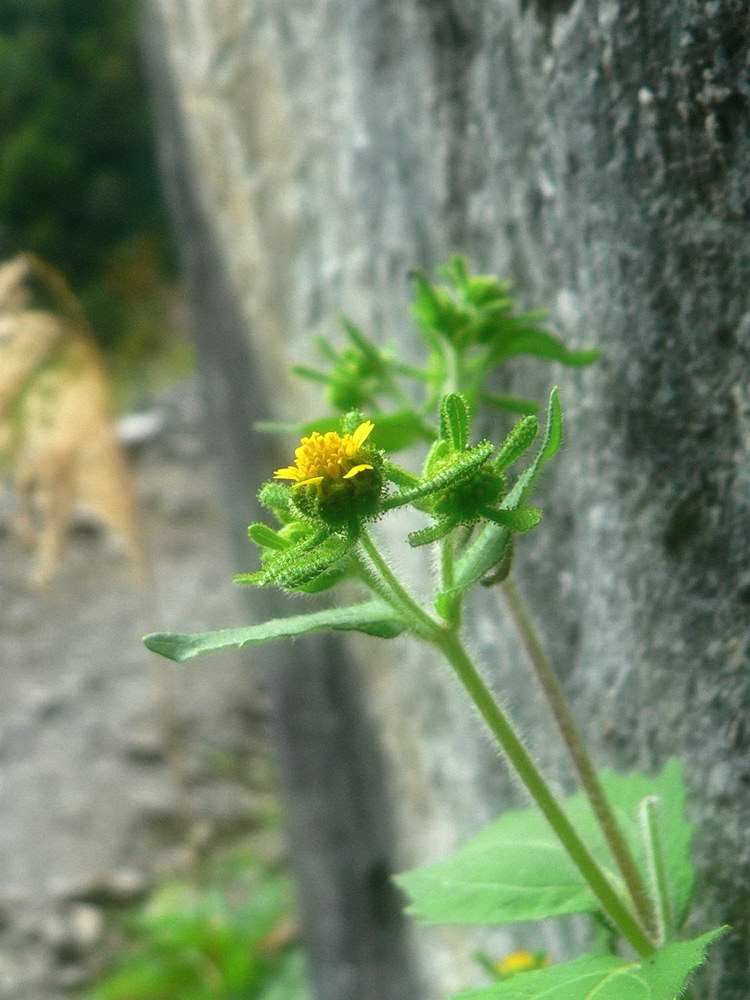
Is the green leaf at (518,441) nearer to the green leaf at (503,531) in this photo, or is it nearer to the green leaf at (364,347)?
the green leaf at (503,531)

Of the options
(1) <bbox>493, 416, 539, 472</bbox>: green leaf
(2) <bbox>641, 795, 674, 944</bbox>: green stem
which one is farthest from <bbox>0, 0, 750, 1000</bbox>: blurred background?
(1) <bbox>493, 416, 539, 472</bbox>: green leaf

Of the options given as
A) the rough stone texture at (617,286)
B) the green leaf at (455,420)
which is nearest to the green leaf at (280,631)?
the green leaf at (455,420)

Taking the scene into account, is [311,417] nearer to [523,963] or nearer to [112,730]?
[523,963]

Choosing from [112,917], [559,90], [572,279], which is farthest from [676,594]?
[112,917]

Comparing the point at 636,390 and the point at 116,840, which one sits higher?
the point at 636,390

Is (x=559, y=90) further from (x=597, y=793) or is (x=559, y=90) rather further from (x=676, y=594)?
(x=597, y=793)

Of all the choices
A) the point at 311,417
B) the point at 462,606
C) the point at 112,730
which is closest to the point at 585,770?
the point at 462,606

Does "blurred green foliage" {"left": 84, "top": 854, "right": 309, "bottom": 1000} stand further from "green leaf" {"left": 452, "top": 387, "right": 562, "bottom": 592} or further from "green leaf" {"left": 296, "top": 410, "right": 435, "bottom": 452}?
"green leaf" {"left": 452, "top": 387, "right": 562, "bottom": 592}
